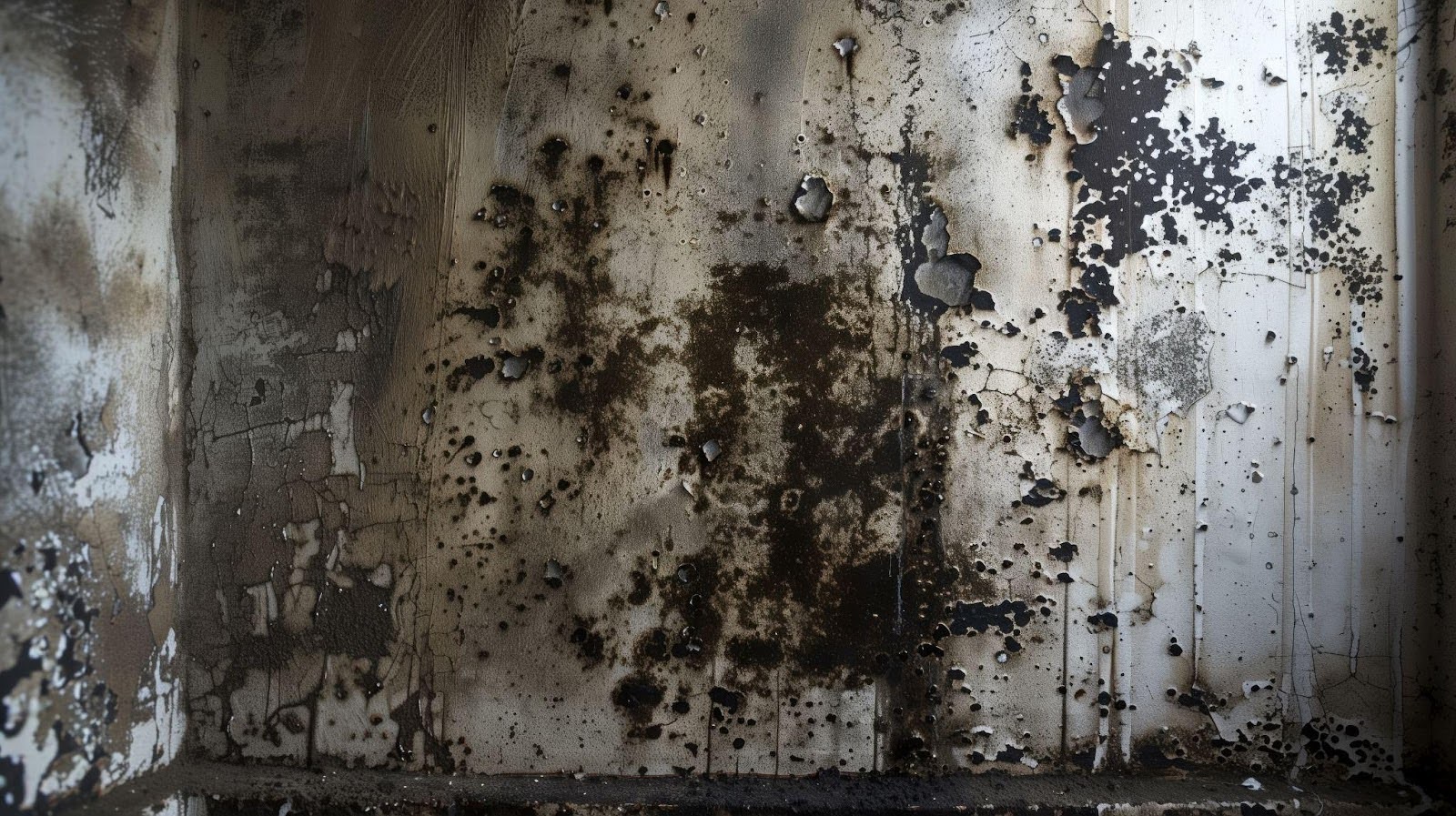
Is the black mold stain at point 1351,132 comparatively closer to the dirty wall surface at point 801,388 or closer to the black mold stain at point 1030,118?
the dirty wall surface at point 801,388

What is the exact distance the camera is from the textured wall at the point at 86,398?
4.30ft

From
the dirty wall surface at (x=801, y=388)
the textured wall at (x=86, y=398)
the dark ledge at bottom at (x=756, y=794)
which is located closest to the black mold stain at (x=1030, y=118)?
the dirty wall surface at (x=801, y=388)

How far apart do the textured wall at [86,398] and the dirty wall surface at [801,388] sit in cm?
9

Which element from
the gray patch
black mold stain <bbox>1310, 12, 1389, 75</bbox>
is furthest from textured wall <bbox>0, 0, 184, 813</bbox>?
black mold stain <bbox>1310, 12, 1389, 75</bbox>

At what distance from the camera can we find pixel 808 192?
165 centimetres

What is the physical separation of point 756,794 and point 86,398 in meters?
1.69

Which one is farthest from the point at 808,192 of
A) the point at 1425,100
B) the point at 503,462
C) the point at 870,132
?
the point at 1425,100

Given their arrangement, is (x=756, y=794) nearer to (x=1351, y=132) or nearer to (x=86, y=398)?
(x=86, y=398)

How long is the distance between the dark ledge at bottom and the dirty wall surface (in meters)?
0.05

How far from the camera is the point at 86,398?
1.42 metres

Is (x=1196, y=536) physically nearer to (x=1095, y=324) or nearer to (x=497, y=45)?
(x=1095, y=324)

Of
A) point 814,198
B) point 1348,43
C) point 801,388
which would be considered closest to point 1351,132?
point 1348,43

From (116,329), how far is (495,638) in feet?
3.52

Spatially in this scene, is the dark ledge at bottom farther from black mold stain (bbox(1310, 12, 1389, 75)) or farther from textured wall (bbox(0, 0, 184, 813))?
black mold stain (bbox(1310, 12, 1389, 75))
